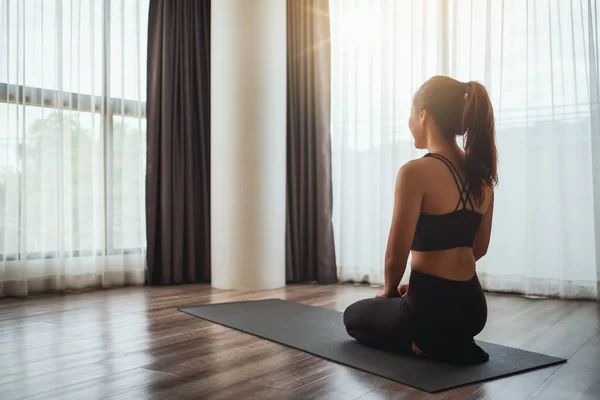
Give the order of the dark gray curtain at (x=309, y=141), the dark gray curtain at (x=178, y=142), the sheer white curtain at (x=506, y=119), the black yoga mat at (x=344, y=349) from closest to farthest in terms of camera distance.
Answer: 1. the black yoga mat at (x=344, y=349)
2. the sheer white curtain at (x=506, y=119)
3. the dark gray curtain at (x=178, y=142)
4. the dark gray curtain at (x=309, y=141)

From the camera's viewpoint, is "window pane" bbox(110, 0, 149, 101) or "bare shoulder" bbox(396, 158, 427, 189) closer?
"bare shoulder" bbox(396, 158, 427, 189)

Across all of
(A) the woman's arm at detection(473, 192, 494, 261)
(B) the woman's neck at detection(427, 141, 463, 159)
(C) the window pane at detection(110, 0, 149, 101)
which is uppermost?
(C) the window pane at detection(110, 0, 149, 101)

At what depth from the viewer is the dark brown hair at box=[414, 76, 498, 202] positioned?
2.04 metres

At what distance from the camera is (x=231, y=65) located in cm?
421

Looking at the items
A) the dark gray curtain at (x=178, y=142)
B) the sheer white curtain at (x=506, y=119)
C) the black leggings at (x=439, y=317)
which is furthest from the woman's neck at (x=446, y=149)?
the dark gray curtain at (x=178, y=142)

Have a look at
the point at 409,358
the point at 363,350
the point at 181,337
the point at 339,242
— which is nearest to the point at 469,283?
the point at 409,358

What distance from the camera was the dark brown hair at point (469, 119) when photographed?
2039mm

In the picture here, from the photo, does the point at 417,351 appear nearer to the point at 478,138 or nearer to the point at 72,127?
the point at 478,138

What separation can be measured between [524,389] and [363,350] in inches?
26.1

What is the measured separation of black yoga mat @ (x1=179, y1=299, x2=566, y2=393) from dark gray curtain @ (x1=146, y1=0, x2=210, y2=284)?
4.06ft

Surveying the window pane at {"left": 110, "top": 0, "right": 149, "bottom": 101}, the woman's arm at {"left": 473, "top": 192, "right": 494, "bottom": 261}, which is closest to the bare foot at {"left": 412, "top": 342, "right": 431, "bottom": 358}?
the woman's arm at {"left": 473, "top": 192, "right": 494, "bottom": 261}

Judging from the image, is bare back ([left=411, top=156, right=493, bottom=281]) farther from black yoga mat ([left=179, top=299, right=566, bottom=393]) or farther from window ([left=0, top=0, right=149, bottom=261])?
window ([left=0, top=0, right=149, bottom=261])

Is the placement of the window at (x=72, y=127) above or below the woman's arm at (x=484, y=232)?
above

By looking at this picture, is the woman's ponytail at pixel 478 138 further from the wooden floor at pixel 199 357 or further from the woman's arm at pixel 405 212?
the wooden floor at pixel 199 357
